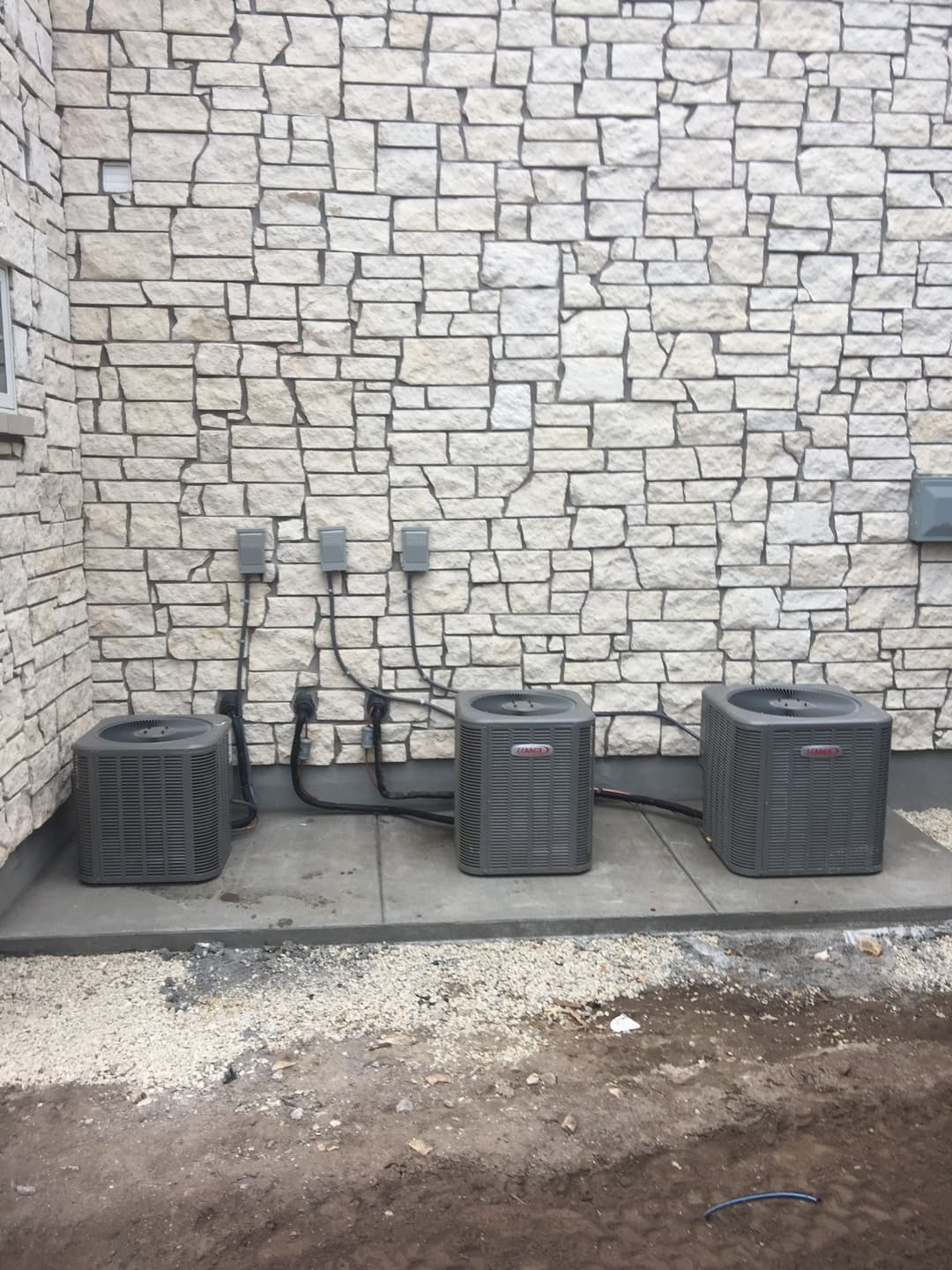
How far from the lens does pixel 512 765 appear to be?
14.0ft

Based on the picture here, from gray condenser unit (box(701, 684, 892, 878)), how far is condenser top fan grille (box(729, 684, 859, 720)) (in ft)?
0.05

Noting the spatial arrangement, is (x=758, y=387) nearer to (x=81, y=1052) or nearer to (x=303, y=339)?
(x=303, y=339)

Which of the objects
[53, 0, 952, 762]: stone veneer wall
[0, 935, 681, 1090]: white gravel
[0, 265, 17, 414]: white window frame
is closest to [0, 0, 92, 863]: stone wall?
[0, 265, 17, 414]: white window frame

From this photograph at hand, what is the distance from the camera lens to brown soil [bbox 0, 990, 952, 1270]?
7.88 ft

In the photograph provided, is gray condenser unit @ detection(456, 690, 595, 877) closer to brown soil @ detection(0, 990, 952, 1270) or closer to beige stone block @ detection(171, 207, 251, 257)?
brown soil @ detection(0, 990, 952, 1270)

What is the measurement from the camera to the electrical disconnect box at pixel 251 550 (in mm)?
4719

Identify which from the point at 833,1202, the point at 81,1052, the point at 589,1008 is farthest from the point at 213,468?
the point at 833,1202

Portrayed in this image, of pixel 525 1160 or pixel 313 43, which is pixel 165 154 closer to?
pixel 313 43

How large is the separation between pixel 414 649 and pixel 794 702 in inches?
69.8

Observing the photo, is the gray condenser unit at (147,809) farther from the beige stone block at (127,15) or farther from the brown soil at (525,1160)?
the beige stone block at (127,15)

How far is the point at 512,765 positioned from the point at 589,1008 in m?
1.12

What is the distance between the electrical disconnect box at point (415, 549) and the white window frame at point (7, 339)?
1.74 metres

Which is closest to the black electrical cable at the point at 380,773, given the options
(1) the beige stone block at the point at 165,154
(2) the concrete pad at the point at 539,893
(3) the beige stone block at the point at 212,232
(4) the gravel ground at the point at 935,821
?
(2) the concrete pad at the point at 539,893

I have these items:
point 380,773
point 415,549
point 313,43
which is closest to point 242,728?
point 380,773
